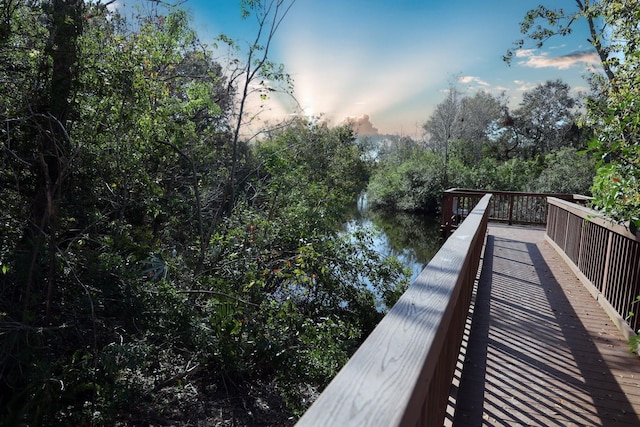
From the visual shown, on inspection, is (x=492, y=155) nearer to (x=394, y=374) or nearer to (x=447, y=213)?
(x=447, y=213)

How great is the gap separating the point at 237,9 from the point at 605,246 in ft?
21.6

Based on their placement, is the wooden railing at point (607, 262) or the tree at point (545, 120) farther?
the tree at point (545, 120)

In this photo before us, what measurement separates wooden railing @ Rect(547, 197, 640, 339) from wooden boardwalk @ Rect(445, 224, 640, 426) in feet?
0.45

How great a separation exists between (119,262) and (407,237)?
550 inches

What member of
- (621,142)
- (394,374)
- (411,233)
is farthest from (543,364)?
(411,233)

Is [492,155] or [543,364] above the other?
[492,155]

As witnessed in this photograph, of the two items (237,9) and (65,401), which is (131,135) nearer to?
(65,401)

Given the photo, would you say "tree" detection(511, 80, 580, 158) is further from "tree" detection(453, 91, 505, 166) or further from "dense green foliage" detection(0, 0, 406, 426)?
"dense green foliage" detection(0, 0, 406, 426)

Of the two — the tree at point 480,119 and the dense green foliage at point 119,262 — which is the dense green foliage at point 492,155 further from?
the dense green foliage at point 119,262

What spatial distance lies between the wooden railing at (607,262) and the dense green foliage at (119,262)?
2.84m

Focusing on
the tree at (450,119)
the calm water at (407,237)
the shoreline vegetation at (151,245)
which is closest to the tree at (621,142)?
the shoreline vegetation at (151,245)

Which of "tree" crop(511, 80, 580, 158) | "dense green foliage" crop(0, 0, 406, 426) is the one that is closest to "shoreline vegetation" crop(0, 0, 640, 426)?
"dense green foliage" crop(0, 0, 406, 426)

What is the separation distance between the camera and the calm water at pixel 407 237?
1300 cm

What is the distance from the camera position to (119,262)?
154 inches
